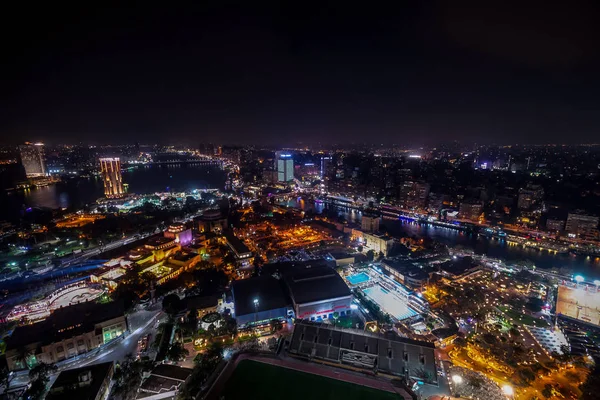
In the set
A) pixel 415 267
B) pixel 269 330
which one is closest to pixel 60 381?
pixel 269 330

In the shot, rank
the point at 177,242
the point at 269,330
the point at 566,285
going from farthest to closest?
the point at 177,242 → the point at 566,285 → the point at 269,330

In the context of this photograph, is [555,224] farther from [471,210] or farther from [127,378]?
[127,378]

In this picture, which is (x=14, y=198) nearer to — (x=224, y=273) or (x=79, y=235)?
(x=79, y=235)

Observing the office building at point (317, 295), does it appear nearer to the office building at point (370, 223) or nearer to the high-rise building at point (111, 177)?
the office building at point (370, 223)

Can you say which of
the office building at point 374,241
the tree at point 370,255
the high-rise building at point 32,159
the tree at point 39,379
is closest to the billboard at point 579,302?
the office building at point 374,241

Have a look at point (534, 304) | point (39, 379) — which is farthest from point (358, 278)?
point (39, 379)

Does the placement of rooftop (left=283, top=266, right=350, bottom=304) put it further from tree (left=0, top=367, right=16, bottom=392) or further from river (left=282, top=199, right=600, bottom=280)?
river (left=282, top=199, right=600, bottom=280)

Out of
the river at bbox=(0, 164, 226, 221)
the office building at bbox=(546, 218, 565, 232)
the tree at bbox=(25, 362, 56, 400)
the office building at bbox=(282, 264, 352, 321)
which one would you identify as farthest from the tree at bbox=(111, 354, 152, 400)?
the office building at bbox=(546, 218, 565, 232)
